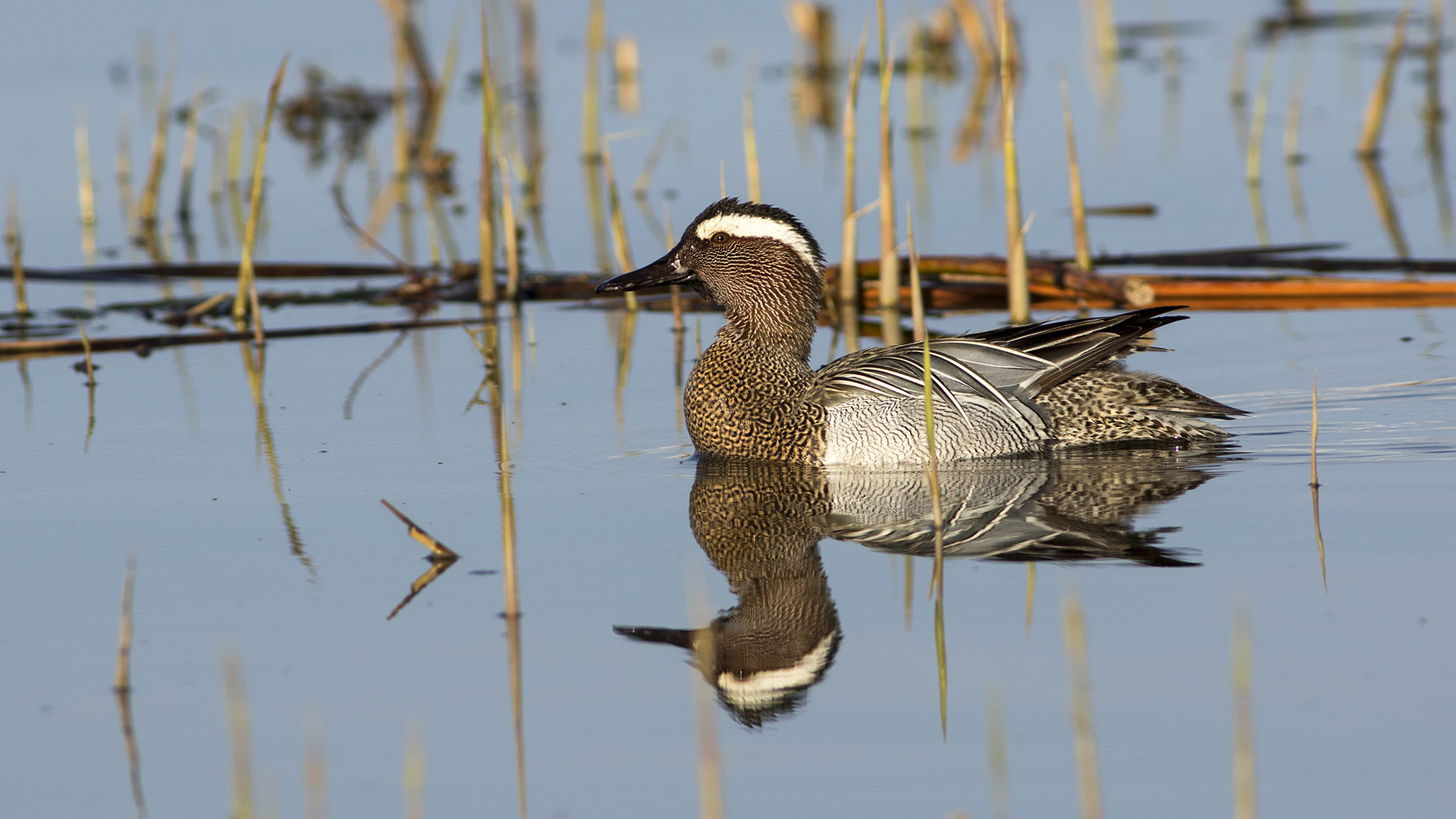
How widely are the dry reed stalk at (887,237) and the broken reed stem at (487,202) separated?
2067mm

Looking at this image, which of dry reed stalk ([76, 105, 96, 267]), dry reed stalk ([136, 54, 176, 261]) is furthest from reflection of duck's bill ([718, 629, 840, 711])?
dry reed stalk ([136, 54, 176, 261])

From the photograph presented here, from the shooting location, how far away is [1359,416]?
7.51 meters

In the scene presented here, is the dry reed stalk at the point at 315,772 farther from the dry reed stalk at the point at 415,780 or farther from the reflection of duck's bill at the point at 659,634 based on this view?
the reflection of duck's bill at the point at 659,634

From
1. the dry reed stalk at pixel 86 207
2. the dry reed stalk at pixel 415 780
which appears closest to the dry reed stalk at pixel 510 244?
the dry reed stalk at pixel 86 207

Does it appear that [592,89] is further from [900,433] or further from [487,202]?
[900,433]

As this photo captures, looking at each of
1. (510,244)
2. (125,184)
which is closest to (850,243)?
(510,244)

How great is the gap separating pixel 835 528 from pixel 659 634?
132cm

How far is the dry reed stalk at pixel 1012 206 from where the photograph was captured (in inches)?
351

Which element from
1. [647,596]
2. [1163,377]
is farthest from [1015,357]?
[647,596]

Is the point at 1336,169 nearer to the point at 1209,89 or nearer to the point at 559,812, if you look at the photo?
the point at 1209,89

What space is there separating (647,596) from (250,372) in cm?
442

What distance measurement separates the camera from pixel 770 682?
4.52 meters

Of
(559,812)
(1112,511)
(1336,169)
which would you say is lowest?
(559,812)

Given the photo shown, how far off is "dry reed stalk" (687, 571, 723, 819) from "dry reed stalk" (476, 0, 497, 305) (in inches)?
190
